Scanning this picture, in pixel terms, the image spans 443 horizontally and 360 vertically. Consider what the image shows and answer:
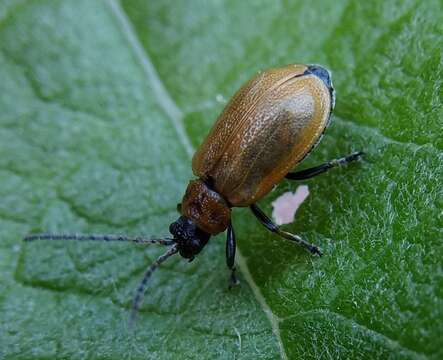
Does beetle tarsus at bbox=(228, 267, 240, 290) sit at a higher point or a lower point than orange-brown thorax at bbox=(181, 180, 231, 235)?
lower

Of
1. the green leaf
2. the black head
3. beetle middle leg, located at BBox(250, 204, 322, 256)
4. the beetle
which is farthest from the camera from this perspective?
the black head

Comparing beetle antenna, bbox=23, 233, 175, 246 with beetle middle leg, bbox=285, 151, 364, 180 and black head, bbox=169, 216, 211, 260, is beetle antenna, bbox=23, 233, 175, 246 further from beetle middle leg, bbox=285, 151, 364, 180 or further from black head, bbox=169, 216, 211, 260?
beetle middle leg, bbox=285, 151, 364, 180

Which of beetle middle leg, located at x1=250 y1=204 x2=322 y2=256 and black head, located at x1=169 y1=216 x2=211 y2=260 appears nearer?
beetle middle leg, located at x1=250 y1=204 x2=322 y2=256

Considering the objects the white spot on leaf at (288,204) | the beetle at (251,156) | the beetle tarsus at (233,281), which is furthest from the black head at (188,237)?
the white spot on leaf at (288,204)

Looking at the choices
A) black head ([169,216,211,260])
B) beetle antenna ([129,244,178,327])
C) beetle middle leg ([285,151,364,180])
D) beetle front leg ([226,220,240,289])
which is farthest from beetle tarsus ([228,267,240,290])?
beetle middle leg ([285,151,364,180])

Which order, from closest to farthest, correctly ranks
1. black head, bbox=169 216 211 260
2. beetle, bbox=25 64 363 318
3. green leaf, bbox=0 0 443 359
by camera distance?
green leaf, bbox=0 0 443 359
beetle, bbox=25 64 363 318
black head, bbox=169 216 211 260

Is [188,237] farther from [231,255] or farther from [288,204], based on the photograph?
[288,204]

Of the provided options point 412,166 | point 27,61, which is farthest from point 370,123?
point 27,61

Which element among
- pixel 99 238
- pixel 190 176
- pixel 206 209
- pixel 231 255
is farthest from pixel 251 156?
pixel 99 238
